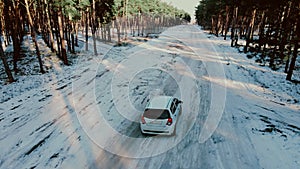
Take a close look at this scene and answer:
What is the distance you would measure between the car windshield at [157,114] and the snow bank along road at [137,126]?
3.69ft

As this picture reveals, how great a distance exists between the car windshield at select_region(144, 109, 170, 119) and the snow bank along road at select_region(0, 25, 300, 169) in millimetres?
1124

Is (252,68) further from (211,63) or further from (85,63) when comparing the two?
(85,63)

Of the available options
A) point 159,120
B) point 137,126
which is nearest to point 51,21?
point 137,126

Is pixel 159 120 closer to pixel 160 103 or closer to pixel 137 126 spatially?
pixel 160 103

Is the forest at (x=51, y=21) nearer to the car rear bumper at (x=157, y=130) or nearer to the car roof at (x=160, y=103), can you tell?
the car roof at (x=160, y=103)

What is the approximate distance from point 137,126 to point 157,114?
70.8 inches

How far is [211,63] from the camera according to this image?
82.2ft

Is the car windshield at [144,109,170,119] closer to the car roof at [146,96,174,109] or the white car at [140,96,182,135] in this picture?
the white car at [140,96,182,135]

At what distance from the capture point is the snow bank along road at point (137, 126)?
8.91m

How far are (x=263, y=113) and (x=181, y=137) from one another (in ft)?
20.0

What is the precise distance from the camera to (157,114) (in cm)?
1040

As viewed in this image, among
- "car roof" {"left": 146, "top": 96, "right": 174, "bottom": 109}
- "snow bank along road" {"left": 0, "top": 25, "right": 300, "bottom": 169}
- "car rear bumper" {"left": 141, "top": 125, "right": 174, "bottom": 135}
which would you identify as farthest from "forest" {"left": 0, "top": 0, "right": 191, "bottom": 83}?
"car rear bumper" {"left": 141, "top": 125, "right": 174, "bottom": 135}

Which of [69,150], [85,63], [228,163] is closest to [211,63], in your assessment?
[85,63]

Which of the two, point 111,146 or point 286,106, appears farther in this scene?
point 286,106
